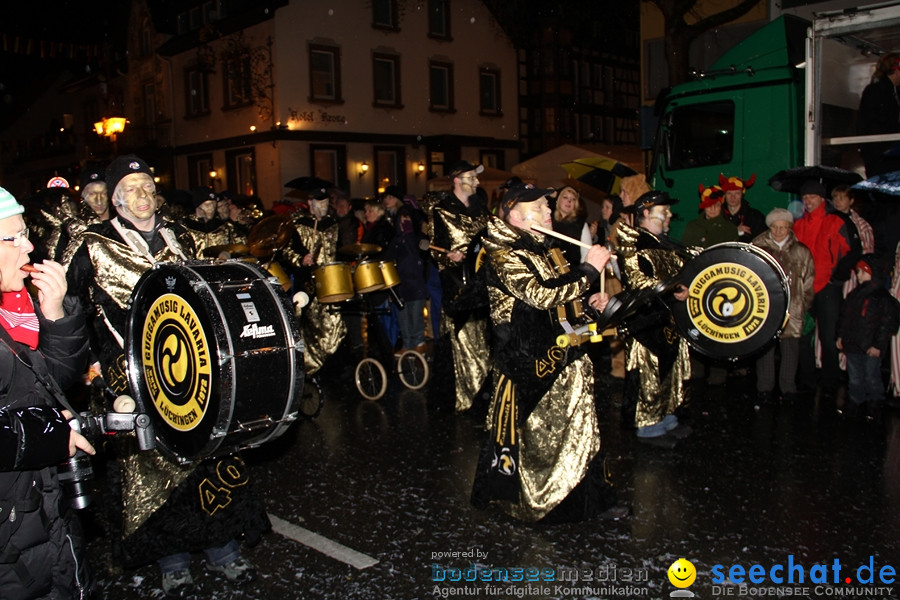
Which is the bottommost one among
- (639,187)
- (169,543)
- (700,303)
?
(169,543)

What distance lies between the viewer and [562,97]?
32188mm

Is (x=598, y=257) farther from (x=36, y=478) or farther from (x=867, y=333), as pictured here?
(x=867, y=333)

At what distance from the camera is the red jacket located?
7383mm

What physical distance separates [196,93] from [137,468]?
26.9m

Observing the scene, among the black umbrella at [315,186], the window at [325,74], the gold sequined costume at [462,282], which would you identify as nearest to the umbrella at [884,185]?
the gold sequined costume at [462,282]

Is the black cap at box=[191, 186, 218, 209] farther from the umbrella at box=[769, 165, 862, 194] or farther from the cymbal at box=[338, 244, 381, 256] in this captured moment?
the umbrella at box=[769, 165, 862, 194]

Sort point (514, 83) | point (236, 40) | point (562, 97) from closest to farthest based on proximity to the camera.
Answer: point (236, 40)
point (514, 83)
point (562, 97)

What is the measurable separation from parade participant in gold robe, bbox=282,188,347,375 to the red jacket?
190 inches

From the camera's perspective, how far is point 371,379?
7.89 meters

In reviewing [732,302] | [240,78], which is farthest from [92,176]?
[240,78]

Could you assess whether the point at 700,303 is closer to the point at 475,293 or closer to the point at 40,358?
the point at 475,293

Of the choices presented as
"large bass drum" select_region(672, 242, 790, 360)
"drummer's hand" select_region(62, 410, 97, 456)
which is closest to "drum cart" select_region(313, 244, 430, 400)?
"large bass drum" select_region(672, 242, 790, 360)

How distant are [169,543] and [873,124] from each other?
7585mm

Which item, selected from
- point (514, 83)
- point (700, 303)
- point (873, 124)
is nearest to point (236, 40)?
point (514, 83)
